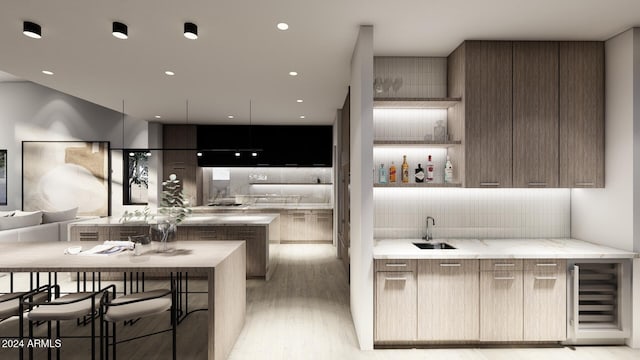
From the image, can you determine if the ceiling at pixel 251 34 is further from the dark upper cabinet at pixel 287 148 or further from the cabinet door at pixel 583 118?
the dark upper cabinet at pixel 287 148

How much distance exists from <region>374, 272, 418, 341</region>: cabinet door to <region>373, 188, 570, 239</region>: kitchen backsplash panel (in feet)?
2.20

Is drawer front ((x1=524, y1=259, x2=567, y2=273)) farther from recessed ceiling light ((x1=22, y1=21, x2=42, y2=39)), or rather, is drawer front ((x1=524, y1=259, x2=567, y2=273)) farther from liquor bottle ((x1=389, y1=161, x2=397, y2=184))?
recessed ceiling light ((x1=22, y1=21, x2=42, y2=39))

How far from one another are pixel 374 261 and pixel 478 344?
118 centimetres

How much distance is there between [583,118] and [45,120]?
994cm

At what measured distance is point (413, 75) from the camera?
3.44 metres

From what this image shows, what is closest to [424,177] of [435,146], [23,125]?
[435,146]

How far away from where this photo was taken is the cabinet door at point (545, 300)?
2811 mm

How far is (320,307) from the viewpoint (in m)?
3.83

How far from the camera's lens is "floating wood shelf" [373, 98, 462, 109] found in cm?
311

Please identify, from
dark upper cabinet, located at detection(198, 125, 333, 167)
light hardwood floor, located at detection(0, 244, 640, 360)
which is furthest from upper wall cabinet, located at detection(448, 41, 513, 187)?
dark upper cabinet, located at detection(198, 125, 333, 167)

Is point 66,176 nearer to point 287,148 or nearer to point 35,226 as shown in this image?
point 35,226

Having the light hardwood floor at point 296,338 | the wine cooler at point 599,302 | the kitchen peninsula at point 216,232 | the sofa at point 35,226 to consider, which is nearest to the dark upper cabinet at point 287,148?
the sofa at point 35,226

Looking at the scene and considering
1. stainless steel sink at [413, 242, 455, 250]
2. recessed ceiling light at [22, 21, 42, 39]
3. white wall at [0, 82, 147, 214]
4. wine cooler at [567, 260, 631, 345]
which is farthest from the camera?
white wall at [0, 82, 147, 214]

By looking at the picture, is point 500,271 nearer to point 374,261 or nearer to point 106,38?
point 374,261
